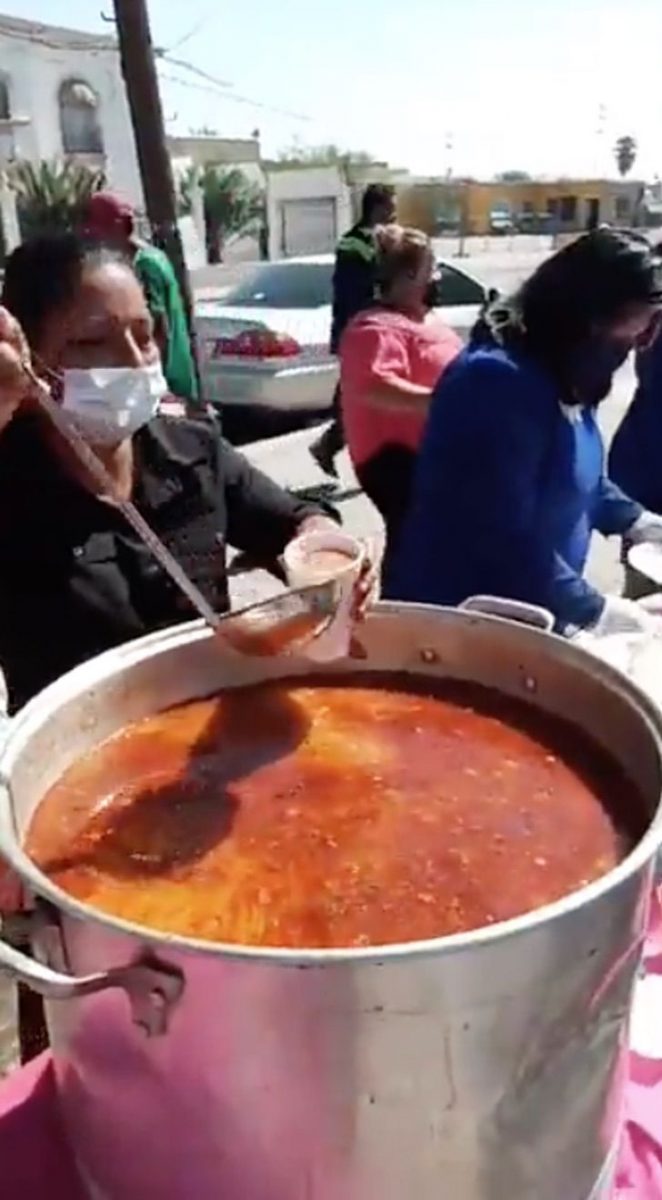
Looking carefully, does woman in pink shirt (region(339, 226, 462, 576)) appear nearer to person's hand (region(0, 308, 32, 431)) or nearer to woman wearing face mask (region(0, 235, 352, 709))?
woman wearing face mask (region(0, 235, 352, 709))

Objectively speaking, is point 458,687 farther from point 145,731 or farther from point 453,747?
point 145,731

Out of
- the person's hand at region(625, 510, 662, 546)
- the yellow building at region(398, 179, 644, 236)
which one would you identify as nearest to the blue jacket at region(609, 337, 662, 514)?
the person's hand at region(625, 510, 662, 546)

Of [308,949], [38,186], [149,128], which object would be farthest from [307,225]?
[308,949]

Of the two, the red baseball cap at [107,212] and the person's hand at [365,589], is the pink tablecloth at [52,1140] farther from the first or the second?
the red baseball cap at [107,212]

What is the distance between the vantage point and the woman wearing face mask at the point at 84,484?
1.67 m

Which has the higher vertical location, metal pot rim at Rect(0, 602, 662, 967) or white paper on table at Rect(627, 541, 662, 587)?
metal pot rim at Rect(0, 602, 662, 967)

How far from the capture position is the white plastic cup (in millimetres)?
1139

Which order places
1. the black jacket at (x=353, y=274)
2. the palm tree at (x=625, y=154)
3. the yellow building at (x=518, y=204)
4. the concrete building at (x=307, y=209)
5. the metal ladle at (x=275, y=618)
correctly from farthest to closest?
1. the palm tree at (x=625, y=154)
2. the yellow building at (x=518, y=204)
3. the concrete building at (x=307, y=209)
4. the black jacket at (x=353, y=274)
5. the metal ladle at (x=275, y=618)

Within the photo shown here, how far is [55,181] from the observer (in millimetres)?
25578

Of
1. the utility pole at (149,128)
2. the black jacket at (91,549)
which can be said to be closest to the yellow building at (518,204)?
the utility pole at (149,128)

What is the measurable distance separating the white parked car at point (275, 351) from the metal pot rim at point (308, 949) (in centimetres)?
710

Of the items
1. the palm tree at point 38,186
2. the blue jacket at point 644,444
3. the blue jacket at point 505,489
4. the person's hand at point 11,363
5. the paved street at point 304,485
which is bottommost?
the paved street at point 304,485

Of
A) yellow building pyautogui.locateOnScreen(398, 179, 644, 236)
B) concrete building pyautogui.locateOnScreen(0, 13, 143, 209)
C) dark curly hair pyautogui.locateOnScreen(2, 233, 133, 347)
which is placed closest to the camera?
dark curly hair pyautogui.locateOnScreen(2, 233, 133, 347)

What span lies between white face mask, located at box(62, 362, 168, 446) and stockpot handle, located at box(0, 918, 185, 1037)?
1.02 m
